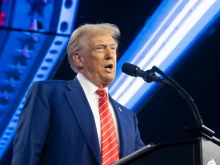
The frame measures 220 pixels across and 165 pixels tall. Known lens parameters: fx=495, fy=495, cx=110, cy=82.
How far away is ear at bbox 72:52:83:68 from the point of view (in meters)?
2.22

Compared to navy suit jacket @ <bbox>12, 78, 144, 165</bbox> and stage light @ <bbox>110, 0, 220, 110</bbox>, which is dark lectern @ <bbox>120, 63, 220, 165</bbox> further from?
stage light @ <bbox>110, 0, 220, 110</bbox>

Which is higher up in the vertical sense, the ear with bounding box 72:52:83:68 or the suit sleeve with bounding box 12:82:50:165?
the ear with bounding box 72:52:83:68

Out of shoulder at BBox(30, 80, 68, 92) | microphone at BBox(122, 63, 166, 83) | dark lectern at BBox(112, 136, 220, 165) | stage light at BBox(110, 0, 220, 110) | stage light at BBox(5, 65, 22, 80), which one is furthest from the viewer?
stage light at BBox(5, 65, 22, 80)

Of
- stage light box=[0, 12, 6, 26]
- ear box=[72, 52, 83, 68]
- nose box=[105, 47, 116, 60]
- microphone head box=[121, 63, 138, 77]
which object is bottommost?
stage light box=[0, 12, 6, 26]

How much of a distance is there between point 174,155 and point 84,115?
681 mm

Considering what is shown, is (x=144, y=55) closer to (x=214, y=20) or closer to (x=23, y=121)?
(x=214, y=20)

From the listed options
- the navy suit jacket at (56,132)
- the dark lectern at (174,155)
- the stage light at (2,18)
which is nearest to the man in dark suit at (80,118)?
the navy suit jacket at (56,132)

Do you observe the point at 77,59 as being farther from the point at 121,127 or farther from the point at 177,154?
the point at 177,154

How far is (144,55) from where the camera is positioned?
3365 mm

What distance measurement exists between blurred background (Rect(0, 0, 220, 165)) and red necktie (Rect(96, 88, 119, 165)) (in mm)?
1283

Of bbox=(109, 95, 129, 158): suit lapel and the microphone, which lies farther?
bbox=(109, 95, 129, 158): suit lapel

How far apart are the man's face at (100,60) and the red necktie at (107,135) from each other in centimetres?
9

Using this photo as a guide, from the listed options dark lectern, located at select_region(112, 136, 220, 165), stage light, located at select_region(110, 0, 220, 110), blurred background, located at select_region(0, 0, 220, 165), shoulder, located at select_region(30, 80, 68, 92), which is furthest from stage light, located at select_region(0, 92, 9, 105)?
dark lectern, located at select_region(112, 136, 220, 165)

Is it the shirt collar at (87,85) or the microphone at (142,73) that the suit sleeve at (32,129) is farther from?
the microphone at (142,73)
